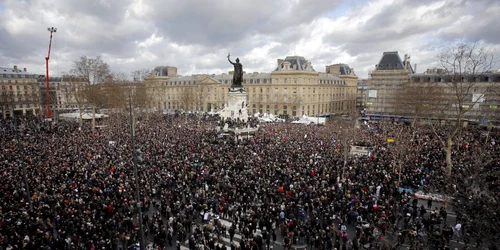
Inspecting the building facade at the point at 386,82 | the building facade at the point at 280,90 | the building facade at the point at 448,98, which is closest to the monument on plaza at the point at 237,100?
the building facade at the point at 280,90

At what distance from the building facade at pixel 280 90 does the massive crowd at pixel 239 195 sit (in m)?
36.5

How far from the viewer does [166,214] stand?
584 inches

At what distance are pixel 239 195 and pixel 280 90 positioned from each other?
55.5 metres

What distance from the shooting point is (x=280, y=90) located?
70.1 metres

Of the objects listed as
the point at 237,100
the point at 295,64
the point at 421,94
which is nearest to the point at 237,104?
the point at 237,100

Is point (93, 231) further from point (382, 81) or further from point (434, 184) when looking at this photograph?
point (382, 81)

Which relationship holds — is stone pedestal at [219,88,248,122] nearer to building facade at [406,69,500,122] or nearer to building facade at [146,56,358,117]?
building facade at [146,56,358,117]

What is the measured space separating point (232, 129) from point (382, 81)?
40902 mm

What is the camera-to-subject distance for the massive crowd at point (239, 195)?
40.2 ft

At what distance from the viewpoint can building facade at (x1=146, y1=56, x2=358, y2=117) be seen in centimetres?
6856

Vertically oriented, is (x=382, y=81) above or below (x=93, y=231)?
above

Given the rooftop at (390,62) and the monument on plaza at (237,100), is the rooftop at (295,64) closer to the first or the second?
the rooftop at (390,62)

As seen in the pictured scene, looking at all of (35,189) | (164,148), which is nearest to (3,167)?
(35,189)

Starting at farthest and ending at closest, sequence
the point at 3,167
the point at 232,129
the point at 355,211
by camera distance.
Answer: the point at 232,129
the point at 3,167
the point at 355,211
